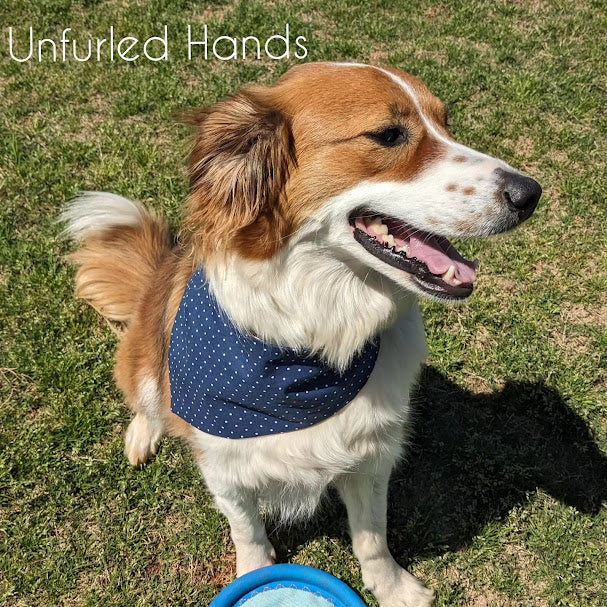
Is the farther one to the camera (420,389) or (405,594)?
(420,389)

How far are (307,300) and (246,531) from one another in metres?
1.27

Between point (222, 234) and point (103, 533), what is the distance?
1957mm

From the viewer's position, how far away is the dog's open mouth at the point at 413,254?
2082 millimetres

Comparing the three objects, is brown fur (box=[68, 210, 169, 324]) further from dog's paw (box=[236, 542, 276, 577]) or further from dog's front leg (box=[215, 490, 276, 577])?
dog's paw (box=[236, 542, 276, 577])

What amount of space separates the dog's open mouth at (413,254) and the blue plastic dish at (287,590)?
1499 mm

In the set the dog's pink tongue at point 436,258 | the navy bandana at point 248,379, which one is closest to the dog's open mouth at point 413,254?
the dog's pink tongue at point 436,258

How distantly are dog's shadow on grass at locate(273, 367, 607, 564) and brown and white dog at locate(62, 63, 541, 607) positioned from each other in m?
0.95

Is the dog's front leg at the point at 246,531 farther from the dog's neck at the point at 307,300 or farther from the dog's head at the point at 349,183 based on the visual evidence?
the dog's head at the point at 349,183

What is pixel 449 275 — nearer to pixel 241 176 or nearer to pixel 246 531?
pixel 241 176

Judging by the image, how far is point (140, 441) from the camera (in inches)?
134


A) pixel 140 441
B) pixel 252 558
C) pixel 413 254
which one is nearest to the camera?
pixel 413 254

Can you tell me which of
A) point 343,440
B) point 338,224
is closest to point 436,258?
point 338,224

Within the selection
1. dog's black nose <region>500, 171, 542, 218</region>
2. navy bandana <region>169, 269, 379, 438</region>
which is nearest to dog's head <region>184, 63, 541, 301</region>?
dog's black nose <region>500, 171, 542, 218</region>

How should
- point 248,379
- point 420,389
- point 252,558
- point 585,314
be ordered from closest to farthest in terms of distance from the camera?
point 248,379 < point 252,558 < point 420,389 < point 585,314
